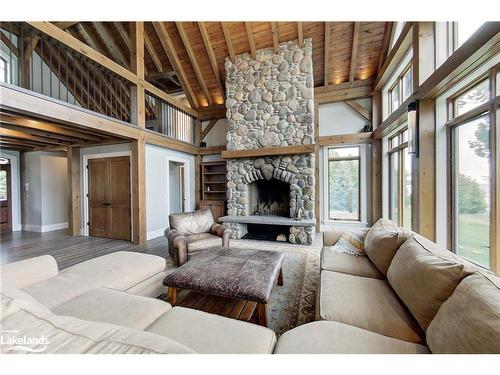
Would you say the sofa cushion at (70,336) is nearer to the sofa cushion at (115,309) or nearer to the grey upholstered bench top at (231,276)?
the sofa cushion at (115,309)

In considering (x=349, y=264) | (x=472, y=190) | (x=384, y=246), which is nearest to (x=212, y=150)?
(x=349, y=264)

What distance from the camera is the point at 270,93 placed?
4852mm

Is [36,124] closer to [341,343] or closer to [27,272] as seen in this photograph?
[27,272]

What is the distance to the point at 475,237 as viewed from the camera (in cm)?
217

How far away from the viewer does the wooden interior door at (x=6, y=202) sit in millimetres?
5340

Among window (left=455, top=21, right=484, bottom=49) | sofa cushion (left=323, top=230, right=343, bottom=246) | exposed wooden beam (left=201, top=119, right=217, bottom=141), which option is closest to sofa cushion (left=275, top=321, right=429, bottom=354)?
sofa cushion (left=323, top=230, right=343, bottom=246)

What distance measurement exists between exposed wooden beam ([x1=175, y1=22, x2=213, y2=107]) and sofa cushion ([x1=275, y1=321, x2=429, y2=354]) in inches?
230

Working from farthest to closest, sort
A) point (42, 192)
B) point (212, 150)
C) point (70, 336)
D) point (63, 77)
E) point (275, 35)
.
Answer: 1. point (212, 150)
2. point (63, 77)
3. point (42, 192)
4. point (275, 35)
5. point (70, 336)

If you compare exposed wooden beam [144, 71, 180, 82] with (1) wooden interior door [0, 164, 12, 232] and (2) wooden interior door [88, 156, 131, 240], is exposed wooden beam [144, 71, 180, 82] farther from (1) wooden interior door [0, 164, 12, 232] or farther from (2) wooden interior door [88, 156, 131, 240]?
(1) wooden interior door [0, 164, 12, 232]

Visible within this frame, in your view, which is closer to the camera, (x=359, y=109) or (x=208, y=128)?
(x=359, y=109)

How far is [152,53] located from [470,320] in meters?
6.76
